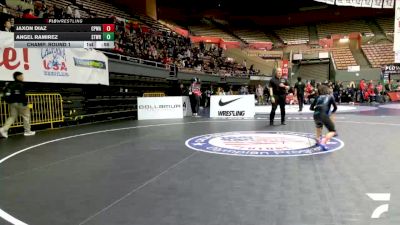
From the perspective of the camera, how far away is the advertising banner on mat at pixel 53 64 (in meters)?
10.0

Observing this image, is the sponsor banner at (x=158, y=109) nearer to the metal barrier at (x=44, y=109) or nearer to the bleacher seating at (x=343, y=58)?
the metal barrier at (x=44, y=109)

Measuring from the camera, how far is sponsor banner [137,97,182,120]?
1531 cm

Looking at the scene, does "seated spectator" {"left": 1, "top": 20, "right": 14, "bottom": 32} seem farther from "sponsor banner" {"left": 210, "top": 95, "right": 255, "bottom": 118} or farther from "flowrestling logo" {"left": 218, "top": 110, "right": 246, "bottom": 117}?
"flowrestling logo" {"left": 218, "top": 110, "right": 246, "bottom": 117}

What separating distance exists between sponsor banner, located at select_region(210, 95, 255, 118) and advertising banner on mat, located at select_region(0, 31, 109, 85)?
15.1 feet

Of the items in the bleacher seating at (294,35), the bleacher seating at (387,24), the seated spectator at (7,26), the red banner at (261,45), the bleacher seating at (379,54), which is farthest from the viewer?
the bleacher seating at (294,35)

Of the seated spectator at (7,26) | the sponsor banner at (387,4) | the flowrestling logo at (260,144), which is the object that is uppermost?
the sponsor banner at (387,4)

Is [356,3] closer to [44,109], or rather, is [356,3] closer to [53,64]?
[53,64]

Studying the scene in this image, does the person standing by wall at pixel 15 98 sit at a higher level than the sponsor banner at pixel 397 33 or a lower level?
lower

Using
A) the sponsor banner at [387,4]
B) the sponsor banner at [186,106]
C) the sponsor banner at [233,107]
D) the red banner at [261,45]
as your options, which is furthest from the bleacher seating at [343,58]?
the sponsor banner at [233,107]

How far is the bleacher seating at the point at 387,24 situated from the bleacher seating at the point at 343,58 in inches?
169

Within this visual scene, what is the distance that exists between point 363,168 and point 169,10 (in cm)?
3985

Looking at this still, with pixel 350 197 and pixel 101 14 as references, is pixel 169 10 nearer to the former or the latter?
pixel 101 14

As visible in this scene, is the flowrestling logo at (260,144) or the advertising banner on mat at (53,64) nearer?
the flowrestling logo at (260,144)

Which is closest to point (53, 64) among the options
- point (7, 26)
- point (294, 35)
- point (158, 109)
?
point (7, 26)
